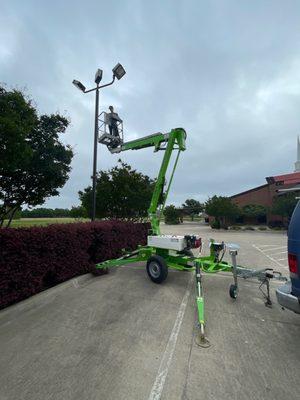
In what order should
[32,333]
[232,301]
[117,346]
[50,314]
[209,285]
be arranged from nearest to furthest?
[117,346], [32,333], [50,314], [232,301], [209,285]

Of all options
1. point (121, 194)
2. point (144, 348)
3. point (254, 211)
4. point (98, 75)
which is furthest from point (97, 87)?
point (254, 211)

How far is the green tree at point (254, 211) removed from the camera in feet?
139

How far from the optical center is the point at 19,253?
5.07 metres

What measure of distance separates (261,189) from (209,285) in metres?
42.3

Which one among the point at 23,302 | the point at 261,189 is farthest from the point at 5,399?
the point at 261,189

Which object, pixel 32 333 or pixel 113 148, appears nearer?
pixel 32 333

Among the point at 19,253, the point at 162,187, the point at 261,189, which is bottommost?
the point at 19,253

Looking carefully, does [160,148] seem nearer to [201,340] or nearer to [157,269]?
[157,269]

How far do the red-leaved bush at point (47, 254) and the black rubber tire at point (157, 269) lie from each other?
6.22ft

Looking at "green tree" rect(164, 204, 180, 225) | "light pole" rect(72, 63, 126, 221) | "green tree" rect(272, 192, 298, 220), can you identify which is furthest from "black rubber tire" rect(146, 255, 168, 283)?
"green tree" rect(164, 204, 180, 225)

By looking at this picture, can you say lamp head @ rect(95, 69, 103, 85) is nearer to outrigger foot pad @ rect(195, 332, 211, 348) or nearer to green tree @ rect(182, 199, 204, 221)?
outrigger foot pad @ rect(195, 332, 211, 348)

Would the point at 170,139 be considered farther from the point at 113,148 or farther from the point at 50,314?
the point at 50,314

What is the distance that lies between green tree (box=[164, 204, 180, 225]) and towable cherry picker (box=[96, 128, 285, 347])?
46072 mm

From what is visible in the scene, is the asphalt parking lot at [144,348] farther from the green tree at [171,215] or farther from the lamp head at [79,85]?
the green tree at [171,215]
